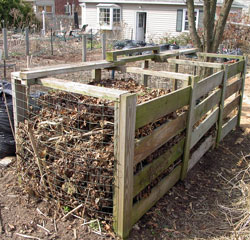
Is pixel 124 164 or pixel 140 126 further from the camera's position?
pixel 140 126

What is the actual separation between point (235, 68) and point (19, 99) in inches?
142

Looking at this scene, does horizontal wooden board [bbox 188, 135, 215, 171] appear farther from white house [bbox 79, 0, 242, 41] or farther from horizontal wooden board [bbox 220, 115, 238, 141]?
white house [bbox 79, 0, 242, 41]

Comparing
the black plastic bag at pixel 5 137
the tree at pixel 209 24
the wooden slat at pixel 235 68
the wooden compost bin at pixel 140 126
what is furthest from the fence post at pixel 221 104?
the black plastic bag at pixel 5 137

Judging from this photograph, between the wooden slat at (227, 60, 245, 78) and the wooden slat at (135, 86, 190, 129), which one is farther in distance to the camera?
the wooden slat at (227, 60, 245, 78)

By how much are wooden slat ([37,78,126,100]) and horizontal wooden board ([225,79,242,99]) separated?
3064mm

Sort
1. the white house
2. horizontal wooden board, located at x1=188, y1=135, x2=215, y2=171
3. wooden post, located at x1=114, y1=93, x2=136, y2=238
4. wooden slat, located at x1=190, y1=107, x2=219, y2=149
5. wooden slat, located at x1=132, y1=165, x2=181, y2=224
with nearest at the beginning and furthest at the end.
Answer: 1. wooden post, located at x1=114, y1=93, x2=136, y2=238
2. wooden slat, located at x1=132, y1=165, x2=181, y2=224
3. wooden slat, located at x1=190, y1=107, x2=219, y2=149
4. horizontal wooden board, located at x1=188, y1=135, x2=215, y2=171
5. the white house

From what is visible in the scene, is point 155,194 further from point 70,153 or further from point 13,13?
point 13,13

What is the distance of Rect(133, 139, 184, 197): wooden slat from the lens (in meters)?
3.00

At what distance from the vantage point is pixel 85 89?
278cm

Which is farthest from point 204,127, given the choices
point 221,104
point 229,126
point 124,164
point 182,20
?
point 182,20

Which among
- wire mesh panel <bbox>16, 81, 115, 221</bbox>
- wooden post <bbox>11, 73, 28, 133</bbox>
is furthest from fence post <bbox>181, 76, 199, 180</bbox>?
wooden post <bbox>11, 73, 28, 133</bbox>

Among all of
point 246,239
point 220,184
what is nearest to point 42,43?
point 220,184

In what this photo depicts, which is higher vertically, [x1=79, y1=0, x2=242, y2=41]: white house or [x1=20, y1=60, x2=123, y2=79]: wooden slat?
[x1=79, y1=0, x2=242, y2=41]: white house

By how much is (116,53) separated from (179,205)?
79.6 inches
